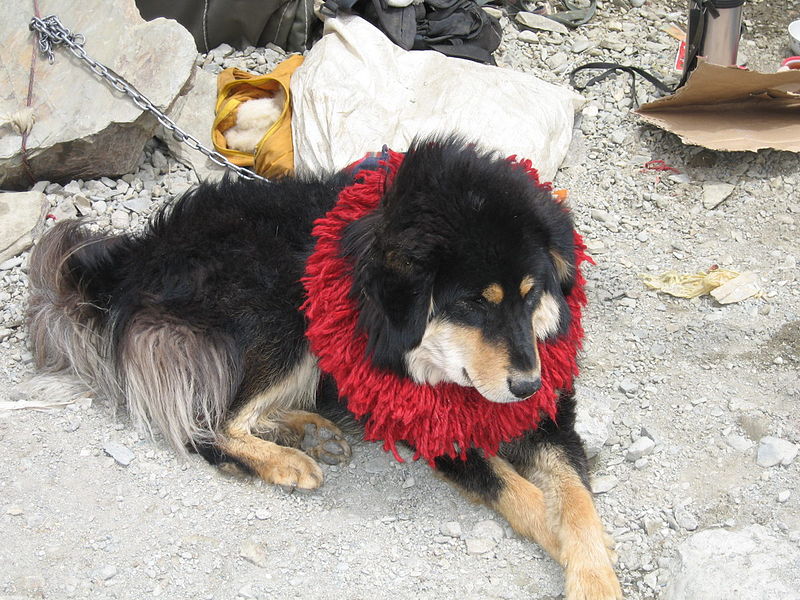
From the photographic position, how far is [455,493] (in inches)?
143

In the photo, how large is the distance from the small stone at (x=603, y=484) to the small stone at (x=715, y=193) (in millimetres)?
2145

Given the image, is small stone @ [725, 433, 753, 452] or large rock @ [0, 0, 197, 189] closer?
small stone @ [725, 433, 753, 452]

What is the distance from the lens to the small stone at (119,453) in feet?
12.1

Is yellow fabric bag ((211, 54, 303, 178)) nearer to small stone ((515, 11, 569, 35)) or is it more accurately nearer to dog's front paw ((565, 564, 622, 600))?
small stone ((515, 11, 569, 35))

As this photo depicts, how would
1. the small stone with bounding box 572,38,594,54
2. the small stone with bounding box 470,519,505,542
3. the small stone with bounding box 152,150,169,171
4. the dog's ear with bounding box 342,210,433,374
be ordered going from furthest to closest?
the small stone with bounding box 572,38,594,54 < the small stone with bounding box 152,150,169,171 < the small stone with bounding box 470,519,505,542 < the dog's ear with bounding box 342,210,433,374

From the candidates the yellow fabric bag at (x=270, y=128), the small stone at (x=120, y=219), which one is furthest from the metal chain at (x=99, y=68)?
the small stone at (x=120, y=219)

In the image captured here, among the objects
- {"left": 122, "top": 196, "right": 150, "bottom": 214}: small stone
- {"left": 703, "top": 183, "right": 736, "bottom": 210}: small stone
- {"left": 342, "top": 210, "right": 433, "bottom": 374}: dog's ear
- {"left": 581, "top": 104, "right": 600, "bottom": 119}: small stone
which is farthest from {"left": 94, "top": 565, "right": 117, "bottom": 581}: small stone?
{"left": 581, "top": 104, "right": 600, "bottom": 119}: small stone

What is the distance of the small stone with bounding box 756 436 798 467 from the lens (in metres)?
3.45

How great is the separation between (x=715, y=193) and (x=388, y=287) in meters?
2.86

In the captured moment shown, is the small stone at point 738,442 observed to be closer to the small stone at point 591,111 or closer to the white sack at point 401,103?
the white sack at point 401,103

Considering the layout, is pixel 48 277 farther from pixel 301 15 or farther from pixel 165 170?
pixel 301 15

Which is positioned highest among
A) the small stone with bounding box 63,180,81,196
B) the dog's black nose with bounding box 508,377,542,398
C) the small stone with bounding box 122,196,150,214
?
the dog's black nose with bounding box 508,377,542,398

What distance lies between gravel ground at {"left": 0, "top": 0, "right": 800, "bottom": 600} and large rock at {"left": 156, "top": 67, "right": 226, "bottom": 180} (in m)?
0.66

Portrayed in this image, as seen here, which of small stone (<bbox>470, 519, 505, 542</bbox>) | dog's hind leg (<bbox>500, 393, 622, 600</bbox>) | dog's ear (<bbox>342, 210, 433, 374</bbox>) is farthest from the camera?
small stone (<bbox>470, 519, 505, 542</bbox>)
